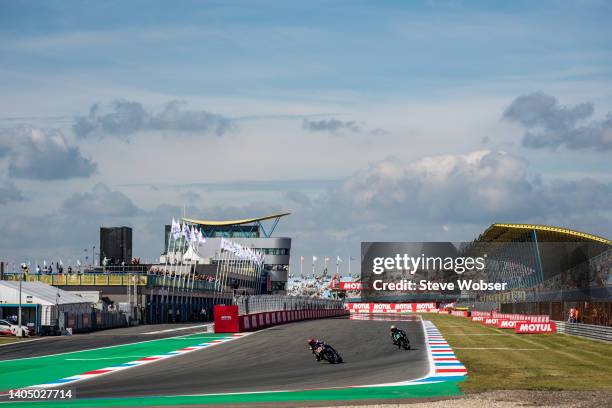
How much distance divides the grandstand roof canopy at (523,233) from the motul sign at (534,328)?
40.9 meters

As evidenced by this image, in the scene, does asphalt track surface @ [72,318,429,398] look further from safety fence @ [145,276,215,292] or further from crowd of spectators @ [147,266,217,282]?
crowd of spectators @ [147,266,217,282]

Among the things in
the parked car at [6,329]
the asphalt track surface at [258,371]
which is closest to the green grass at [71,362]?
the asphalt track surface at [258,371]

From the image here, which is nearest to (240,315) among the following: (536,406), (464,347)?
(464,347)

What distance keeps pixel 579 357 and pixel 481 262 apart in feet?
367

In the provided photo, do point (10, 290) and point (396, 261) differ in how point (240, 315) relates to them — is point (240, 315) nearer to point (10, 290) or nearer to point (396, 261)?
point (10, 290)

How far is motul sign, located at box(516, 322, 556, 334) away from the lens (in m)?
53.2

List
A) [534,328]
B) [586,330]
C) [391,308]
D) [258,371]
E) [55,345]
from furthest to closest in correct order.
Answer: [391,308] < [534,328] < [586,330] < [55,345] < [258,371]

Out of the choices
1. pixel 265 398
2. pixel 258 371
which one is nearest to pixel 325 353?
pixel 258 371

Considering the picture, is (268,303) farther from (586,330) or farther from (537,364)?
(537,364)

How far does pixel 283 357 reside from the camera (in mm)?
32469

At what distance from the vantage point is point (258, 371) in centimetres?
2742

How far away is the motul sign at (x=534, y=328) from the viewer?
53.2 m

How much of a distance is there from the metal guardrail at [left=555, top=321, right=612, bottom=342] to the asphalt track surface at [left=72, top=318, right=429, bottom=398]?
31.1ft

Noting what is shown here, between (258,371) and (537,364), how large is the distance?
8784 millimetres
